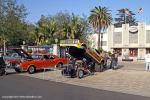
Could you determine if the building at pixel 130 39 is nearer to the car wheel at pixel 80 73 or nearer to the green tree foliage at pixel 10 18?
the green tree foliage at pixel 10 18

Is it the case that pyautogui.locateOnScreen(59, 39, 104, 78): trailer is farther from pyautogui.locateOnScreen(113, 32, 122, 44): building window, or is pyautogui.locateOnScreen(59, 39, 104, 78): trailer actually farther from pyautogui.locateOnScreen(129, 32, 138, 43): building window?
pyautogui.locateOnScreen(113, 32, 122, 44): building window

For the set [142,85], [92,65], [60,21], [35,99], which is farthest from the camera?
[60,21]

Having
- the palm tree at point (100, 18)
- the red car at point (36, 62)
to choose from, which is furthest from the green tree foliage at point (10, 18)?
the palm tree at point (100, 18)

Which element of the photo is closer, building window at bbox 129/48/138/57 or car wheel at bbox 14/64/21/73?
car wheel at bbox 14/64/21/73

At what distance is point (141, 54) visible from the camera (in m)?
84.4

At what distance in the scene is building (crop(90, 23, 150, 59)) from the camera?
274 ft

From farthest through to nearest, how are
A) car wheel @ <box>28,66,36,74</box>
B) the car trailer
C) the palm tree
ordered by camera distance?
the palm tree, car wheel @ <box>28,66,36,74</box>, the car trailer

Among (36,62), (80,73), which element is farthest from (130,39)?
(80,73)

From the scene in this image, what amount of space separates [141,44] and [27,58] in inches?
2259

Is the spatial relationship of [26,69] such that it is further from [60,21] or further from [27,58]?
[60,21]

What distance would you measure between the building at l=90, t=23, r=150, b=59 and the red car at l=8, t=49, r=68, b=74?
51045mm

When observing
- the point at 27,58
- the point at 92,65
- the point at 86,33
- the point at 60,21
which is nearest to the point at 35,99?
the point at 92,65

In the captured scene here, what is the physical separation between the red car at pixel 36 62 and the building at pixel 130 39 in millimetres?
51045

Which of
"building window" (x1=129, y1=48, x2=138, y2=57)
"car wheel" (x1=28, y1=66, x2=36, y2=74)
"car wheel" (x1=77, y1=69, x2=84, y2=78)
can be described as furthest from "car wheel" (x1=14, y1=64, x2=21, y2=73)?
"building window" (x1=129, y1=48, x2=138, y2=57)
